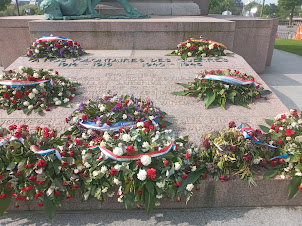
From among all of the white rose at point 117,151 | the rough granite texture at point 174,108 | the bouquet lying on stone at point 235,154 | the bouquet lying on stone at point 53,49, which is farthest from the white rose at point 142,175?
the bouquet lying on stone at point 53,49

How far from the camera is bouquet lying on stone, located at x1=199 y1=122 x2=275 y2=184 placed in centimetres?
268

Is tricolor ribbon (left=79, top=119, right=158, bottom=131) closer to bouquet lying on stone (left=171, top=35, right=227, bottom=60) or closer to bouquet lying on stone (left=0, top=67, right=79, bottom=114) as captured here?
bouquet lying on stone (left=0, top=67, right=79, bottom=114)

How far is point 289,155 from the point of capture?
2.77m

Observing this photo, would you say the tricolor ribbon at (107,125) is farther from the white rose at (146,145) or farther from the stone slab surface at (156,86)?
the white rose at (146,145)

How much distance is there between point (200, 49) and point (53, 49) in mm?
3275

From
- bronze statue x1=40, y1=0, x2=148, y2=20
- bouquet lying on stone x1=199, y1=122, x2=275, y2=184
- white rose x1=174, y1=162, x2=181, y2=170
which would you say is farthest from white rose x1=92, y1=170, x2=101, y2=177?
bronze statue x1=40, y1=0, x2=148, y2=20

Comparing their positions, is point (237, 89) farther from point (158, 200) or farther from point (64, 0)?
point (64, 0)

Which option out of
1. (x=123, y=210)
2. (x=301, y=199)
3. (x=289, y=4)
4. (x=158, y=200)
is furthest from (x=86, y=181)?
(x=289, y=4)

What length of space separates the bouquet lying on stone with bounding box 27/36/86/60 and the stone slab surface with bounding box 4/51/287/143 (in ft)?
0.89

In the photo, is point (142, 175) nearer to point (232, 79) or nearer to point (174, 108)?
point (174, 108)

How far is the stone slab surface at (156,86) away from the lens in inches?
147

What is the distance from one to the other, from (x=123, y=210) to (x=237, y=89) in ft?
9.08

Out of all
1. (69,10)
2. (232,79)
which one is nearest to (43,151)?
(232,79)

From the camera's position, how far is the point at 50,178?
251 centimetres
